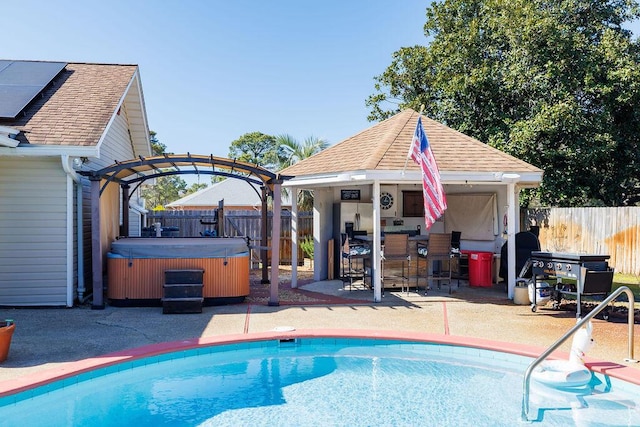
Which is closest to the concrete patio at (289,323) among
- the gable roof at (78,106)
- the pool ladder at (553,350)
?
the pool ladder at (553,350)

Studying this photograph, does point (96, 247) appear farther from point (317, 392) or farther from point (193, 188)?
point (193, 188)

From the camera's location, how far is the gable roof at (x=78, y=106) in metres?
8.04

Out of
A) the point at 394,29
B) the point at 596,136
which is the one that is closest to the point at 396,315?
the point at 596,136

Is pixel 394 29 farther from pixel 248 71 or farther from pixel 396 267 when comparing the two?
pixel 396 267

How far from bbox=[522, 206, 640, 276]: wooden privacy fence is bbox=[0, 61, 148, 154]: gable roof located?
1197 centimetres

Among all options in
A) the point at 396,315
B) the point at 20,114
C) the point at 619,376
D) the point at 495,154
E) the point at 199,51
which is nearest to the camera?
the point at 619,376

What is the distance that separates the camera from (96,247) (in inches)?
322

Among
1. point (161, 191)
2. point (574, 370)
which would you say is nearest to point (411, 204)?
point (574, 370)

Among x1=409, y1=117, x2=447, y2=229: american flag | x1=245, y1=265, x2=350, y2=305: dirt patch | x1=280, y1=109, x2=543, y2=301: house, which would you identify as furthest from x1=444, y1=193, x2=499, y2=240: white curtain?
x1=409, y1=117, x2=447, y2=229: american flag

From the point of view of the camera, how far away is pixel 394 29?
61.0ft

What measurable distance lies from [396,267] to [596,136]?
31.2 feet

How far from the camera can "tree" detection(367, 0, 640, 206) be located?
1515cm

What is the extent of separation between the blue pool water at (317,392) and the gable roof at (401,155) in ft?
12.6

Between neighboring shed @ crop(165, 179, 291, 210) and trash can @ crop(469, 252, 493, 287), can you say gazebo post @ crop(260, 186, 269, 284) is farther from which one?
neighboring shed @ crop(165, 179, 291, 210)
